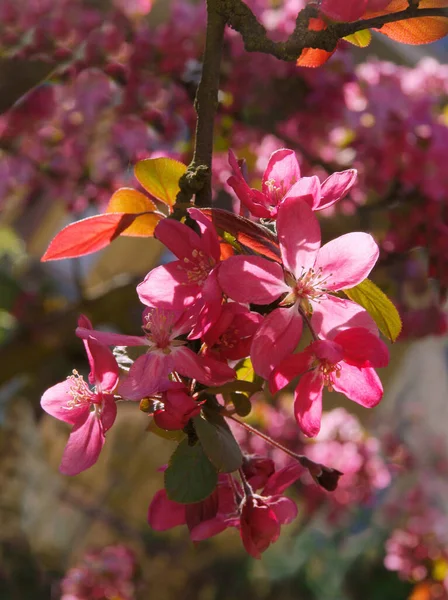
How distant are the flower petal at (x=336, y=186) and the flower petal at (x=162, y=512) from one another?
217 millimetres

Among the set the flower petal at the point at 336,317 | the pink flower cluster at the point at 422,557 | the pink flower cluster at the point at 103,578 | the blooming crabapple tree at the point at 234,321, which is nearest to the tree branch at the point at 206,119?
the blooming crabapple tree at the point at 234,321

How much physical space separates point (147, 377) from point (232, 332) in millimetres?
55

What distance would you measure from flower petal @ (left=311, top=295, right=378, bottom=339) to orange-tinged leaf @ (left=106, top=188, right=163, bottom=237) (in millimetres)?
139

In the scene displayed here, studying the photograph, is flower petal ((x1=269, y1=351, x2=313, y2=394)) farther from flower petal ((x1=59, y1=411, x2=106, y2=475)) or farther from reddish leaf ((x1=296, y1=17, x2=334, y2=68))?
reddish leaf ((x1=296, y1=17, x2=334, y2=68))

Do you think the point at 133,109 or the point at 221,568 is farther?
the point at 221,568

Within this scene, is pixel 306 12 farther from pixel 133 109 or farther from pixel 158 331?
pixel 133 109

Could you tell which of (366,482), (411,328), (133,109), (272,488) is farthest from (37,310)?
(272,488)

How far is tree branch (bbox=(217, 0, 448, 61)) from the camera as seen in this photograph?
0.41 meters

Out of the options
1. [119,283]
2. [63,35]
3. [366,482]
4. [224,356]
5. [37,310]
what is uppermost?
[224,356]

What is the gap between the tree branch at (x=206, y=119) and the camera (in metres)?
0.41

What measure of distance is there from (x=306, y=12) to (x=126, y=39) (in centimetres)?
98

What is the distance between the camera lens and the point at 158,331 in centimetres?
38

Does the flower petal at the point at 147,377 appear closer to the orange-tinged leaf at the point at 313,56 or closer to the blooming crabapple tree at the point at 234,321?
the blooming crabapple tree at the point at 234,321

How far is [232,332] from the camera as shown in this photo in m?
0.38
